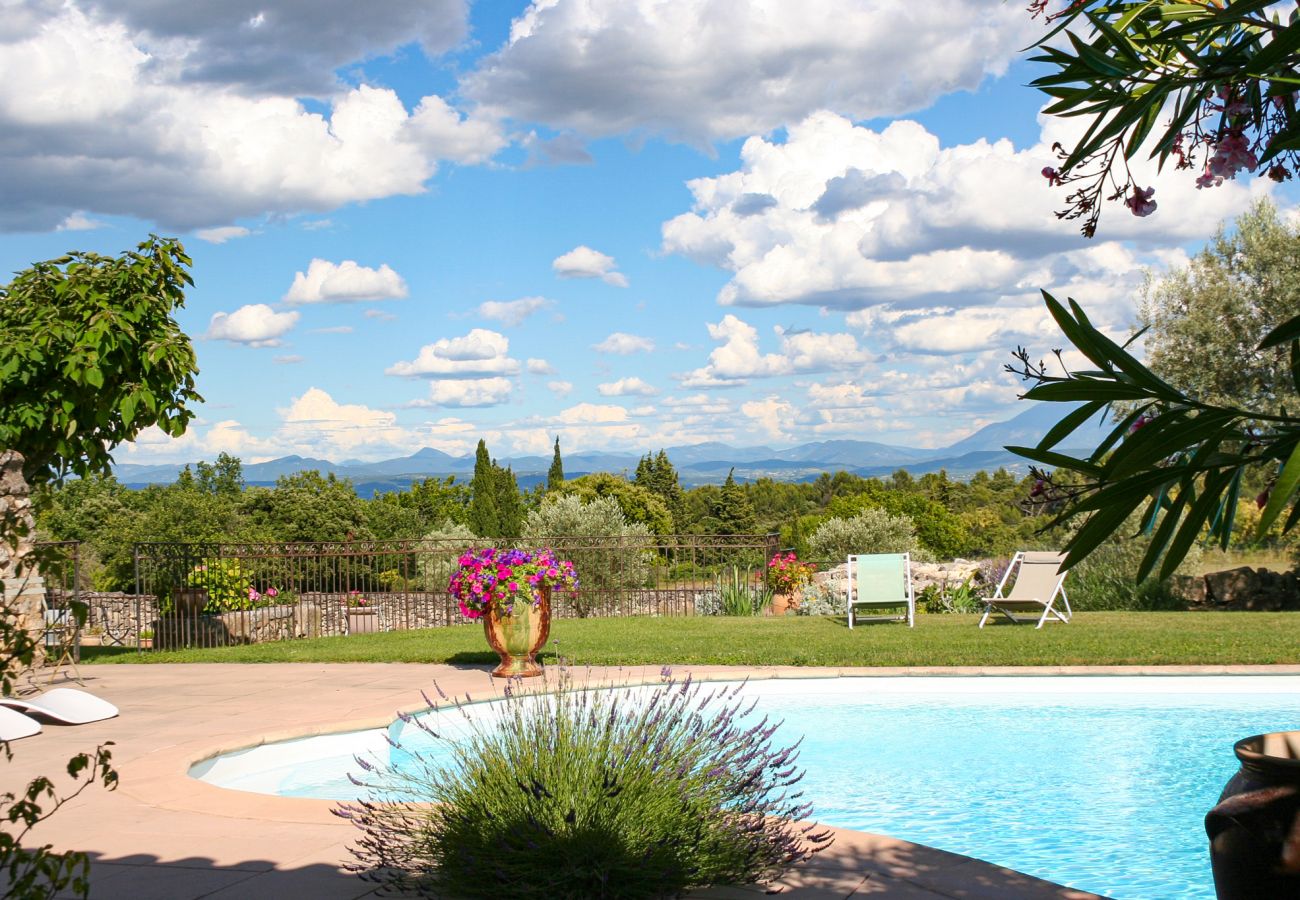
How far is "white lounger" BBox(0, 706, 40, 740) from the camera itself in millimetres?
6891

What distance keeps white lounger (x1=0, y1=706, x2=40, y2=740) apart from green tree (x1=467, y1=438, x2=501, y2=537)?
22557 millimetres

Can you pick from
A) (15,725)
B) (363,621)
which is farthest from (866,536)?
(15,725)

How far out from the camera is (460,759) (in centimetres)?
414

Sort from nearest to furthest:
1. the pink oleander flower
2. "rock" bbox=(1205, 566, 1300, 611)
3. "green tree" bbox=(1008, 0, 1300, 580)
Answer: "green tree" bbox=(1008, 0, 1300, 580) < the pink oleander flower < "rock" bbox=(1205, 566, 1300, 611)

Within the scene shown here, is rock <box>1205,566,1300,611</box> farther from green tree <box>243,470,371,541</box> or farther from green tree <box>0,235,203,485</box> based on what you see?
green tree <box>243,470,371,541</box>

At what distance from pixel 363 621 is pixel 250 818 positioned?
1051 centimetres

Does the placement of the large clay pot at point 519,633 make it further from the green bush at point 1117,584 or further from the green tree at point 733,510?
the green tree at point 733,510

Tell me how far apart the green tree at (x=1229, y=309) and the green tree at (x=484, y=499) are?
18.2m

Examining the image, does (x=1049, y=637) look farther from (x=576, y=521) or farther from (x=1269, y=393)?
(x=576, y=521)

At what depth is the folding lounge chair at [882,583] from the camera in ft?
41.9

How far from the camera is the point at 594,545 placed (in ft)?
52.1

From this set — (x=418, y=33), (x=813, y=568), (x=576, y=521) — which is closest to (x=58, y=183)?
(x=418, y=33)

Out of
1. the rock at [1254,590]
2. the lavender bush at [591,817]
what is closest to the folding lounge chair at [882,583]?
the rock at [1254,590]

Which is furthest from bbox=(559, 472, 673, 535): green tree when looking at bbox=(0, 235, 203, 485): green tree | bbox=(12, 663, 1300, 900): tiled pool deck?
bbox=(12, 663, 1300, 900): tiled pool deck
